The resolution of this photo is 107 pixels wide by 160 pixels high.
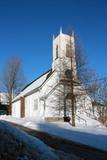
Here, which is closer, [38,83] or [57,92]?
[57,92]

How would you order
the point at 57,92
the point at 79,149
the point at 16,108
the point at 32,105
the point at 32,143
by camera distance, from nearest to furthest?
the point at 32,143
the point at 79,149
the point at 57,92
the point at 32,105
the point at 16,108

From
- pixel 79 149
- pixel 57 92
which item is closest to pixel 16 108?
pixel 57 92

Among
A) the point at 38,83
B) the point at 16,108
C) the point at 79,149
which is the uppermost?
the point at 38,83

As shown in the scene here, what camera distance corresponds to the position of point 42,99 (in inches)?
1501

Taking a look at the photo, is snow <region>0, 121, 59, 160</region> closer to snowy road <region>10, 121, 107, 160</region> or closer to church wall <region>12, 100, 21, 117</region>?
snowy road <region>10, 121, 107, 160</region>

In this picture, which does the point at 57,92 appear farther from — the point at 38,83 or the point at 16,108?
the point at 16,108

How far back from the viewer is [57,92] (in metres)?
33.5

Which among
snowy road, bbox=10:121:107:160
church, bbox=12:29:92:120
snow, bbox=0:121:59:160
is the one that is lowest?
snowy road, bbox=10:121:107:160

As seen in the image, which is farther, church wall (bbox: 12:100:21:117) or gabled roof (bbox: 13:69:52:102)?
church wall (bbox: 12:100:21:117)

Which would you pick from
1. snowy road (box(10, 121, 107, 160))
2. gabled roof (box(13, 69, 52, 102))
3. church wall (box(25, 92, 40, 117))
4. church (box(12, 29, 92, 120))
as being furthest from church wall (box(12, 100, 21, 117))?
snowy road (box(10, 121, 107, 160))

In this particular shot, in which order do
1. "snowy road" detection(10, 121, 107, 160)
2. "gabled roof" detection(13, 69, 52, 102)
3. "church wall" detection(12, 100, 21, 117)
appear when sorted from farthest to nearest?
1. "church wall" detection(12, 100, 21, 117)
2. "gabled roof" detection(13, 69, 52, 102)
3. "snowy road" detection(10, 121, 107, 160)

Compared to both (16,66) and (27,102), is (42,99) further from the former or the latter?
(16,66)

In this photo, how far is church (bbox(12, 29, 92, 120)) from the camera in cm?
2742

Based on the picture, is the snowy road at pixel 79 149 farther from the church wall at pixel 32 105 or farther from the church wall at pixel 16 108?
the church wall at pixel 16 108
